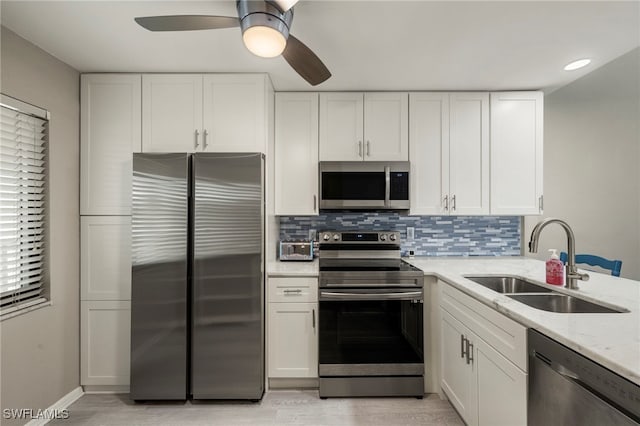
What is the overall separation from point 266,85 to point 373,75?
81cm

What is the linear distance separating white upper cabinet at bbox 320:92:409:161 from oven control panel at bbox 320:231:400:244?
2.16 ft

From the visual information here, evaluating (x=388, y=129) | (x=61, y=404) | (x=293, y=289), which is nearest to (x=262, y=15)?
(x=388, y=129)

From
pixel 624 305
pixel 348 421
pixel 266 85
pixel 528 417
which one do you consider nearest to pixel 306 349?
pixel 348 421

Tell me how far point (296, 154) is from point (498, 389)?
2.08m

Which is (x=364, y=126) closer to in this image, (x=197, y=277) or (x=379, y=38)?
(x=379, y=38)

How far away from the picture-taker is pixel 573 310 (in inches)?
63.7

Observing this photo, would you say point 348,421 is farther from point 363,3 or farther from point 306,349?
point 363,3

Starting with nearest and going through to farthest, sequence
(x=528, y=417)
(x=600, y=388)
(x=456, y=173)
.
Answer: (x=600, y=388) → (x=528, y=417) → (x=456, y=173)

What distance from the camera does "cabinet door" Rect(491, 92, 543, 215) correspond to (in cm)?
268

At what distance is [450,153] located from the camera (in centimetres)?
272

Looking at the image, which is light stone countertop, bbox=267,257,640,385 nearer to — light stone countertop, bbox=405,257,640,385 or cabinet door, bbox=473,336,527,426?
light stone countertop, bbox=405,257,640,385

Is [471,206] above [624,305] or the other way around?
above

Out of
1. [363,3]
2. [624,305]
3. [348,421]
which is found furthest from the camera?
[348,421]

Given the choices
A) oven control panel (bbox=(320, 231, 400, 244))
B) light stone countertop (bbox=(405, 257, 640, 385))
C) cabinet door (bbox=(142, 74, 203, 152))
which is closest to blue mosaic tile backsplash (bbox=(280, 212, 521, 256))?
oven control panel (bbox=(320, 231, 400, 244))
